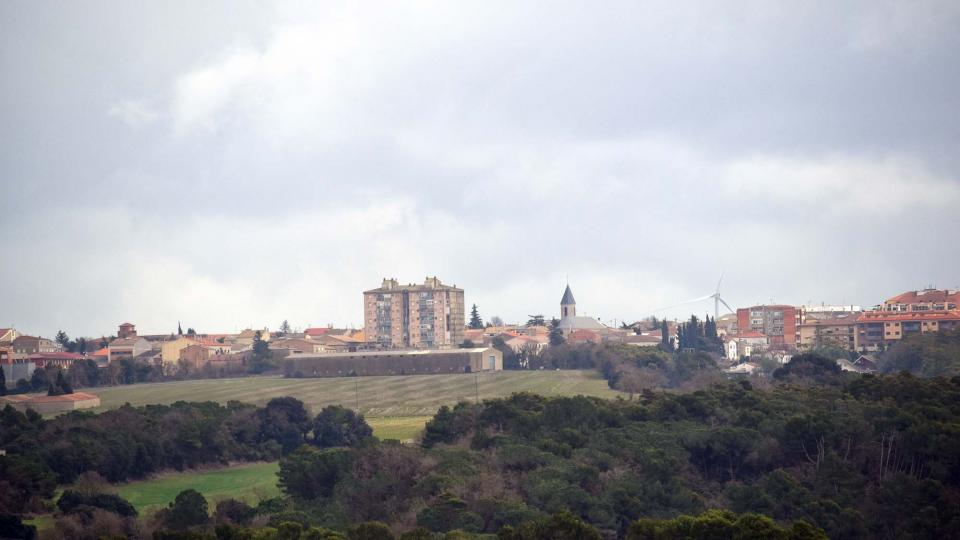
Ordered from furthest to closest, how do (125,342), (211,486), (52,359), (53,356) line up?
(125,342)
(53,356)
(52,359)
(211,486)

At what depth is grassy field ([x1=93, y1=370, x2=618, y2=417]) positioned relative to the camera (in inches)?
4173

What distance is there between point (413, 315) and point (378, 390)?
57.9 metres

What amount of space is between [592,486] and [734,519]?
11.2m

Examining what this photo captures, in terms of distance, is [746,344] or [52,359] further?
[746,344]

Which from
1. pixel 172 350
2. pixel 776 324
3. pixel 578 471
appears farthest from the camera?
pixel 776 324

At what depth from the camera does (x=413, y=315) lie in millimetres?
176625

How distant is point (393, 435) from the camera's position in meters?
82.9

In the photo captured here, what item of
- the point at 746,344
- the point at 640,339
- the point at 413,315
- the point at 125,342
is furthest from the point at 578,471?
the point at 746,344

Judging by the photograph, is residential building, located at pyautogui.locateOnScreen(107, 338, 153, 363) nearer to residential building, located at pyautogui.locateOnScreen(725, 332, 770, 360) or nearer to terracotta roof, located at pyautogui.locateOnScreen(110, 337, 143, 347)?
terracotta roof, located at pyautogui.locateOnScreen(110, 337, 143, 347)

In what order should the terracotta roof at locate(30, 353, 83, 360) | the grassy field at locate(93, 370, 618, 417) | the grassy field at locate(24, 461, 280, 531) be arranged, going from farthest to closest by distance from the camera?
the terracotta roof at locate(30, 353, 83, 360), the grassy field at locate(93, 370, 618, 417), the grassy field at locate(24, 461, 280, 531)

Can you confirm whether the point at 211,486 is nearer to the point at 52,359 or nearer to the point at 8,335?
the point at 52,359

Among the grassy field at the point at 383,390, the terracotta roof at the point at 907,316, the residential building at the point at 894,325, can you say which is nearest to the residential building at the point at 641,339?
the residential building at the point at 894,325

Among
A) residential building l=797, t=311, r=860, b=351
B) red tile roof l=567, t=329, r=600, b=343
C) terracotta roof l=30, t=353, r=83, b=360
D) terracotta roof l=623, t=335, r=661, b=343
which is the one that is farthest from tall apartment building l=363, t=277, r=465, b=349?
residential building l=797, t=311, r=860, b=351

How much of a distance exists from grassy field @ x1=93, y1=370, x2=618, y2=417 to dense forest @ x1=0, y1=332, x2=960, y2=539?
27540 millimetres
